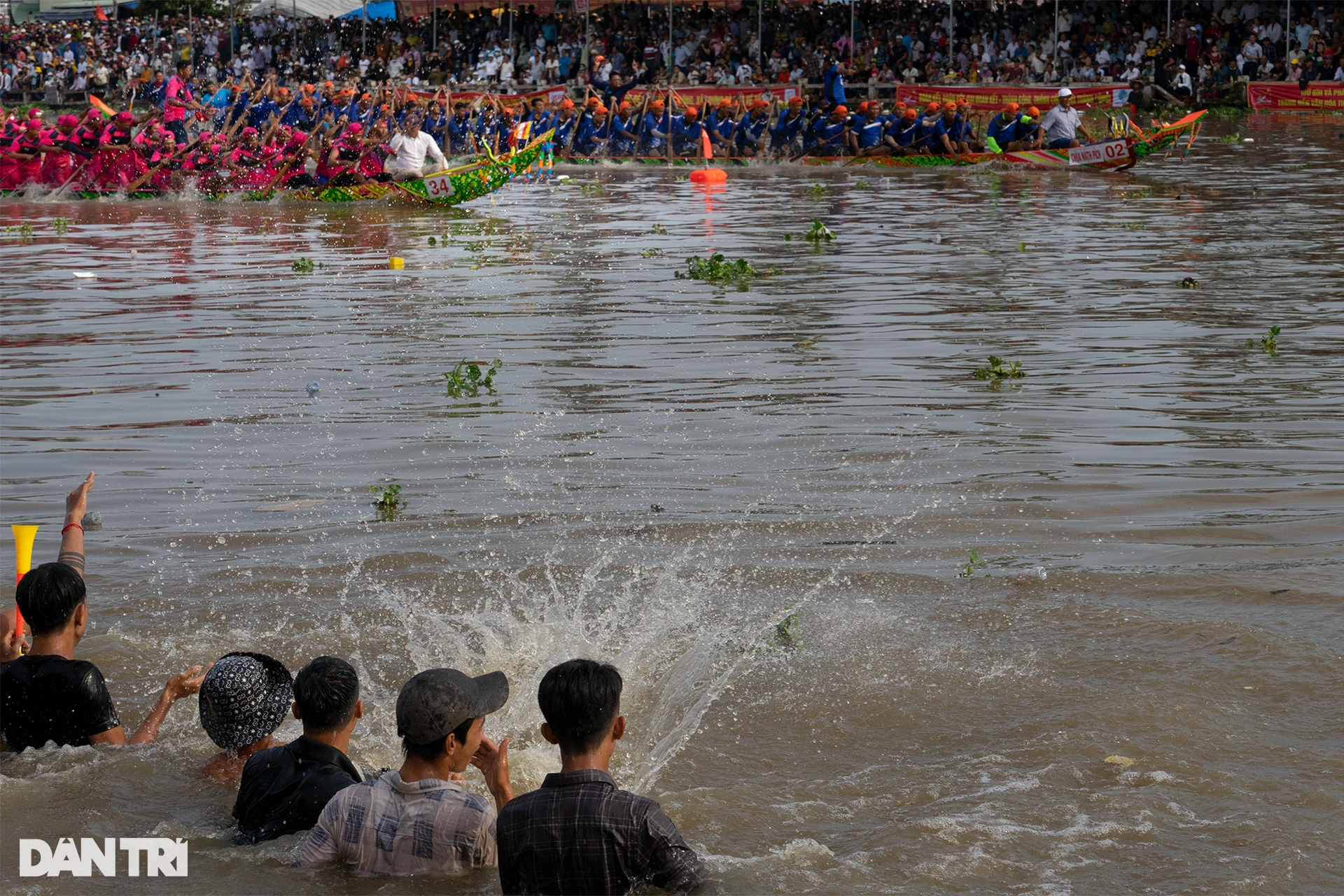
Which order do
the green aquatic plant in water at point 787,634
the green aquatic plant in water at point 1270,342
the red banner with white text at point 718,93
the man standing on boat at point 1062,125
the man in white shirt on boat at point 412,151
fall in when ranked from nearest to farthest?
the green aquatic plant in water at point 787,634
the green aquatic plant in water at point 1270,342
the man in white shirt on boat at point 412,151
the man standing on boat at point 1062,125
the red banner with white text at point 718,93

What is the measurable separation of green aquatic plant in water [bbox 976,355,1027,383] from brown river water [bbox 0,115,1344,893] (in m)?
0.16

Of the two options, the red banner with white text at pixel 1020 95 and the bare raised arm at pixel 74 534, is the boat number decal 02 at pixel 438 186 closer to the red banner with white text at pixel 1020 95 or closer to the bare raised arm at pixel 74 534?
the red banner with white text at pixel 1020 95

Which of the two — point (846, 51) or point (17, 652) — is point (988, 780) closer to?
point (17, 652)

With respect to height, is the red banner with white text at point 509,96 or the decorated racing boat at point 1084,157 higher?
the red banner with white text at point 509,96

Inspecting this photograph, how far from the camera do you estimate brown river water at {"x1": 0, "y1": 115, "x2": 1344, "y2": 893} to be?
176 inches

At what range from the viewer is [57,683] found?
179 inches

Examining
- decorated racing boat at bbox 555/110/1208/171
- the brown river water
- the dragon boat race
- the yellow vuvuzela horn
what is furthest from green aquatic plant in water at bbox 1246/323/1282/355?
decorated racing boat at bbox 555/110/1208/171

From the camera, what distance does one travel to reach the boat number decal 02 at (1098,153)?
2378 cm

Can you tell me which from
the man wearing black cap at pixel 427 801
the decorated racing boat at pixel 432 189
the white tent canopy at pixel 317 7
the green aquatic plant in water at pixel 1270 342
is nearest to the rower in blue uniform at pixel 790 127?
the decorated racing boat at pixel 432 189

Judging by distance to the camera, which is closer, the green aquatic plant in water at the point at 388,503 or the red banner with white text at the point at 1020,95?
the green aquatic plant in water at the point at 388,503

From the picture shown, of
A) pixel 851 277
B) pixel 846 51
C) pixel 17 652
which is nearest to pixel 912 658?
pixel 17 652

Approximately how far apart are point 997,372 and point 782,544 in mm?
3314

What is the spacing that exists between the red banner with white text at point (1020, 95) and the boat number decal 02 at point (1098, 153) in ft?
22.5

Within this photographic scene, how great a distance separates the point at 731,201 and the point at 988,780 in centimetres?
1852
